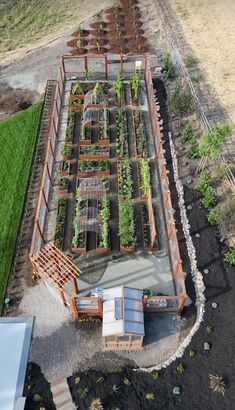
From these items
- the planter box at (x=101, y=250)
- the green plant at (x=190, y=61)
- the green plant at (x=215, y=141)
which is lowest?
the planter box at (x=101, y=250)

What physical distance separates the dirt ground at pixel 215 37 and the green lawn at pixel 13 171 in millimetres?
15499

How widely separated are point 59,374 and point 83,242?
24.0 ft

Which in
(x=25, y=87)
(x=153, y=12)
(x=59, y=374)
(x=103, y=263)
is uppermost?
(x=153, y=12)

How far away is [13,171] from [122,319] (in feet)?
45.3

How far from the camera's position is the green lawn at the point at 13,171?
887 inches

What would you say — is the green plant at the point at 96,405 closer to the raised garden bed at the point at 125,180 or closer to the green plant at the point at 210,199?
the raised garden bed at the point at 125,180

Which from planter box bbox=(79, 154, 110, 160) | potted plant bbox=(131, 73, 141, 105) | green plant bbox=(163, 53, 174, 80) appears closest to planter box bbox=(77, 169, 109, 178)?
planter box bbox=(79, 154, 110, 160)

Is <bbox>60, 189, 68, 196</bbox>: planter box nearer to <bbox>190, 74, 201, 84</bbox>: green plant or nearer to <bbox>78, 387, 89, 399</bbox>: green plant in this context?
<bbox>78, 387, 89, 399</bbox>: green plant

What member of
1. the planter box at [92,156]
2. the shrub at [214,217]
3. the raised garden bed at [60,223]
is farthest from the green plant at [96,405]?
the planter box at [92,156]

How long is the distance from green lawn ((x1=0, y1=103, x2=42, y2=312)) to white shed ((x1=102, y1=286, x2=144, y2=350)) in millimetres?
6068

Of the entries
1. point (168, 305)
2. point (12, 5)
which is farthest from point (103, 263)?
point (12, 5)

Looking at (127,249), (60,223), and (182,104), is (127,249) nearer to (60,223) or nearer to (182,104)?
(60,223)

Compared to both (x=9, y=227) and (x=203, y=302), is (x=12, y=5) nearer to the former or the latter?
(x=9, y=227)

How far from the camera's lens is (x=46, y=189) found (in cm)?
2472
